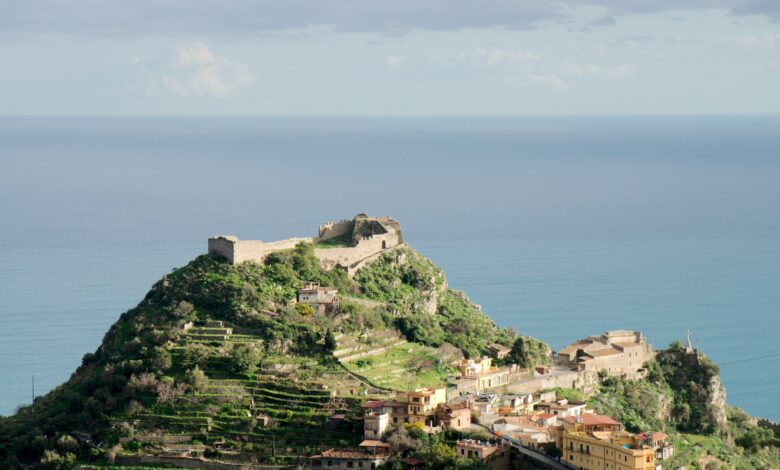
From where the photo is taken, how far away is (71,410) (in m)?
69.1

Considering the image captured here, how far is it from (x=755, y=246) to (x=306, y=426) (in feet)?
303

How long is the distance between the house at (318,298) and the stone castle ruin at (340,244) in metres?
3.58

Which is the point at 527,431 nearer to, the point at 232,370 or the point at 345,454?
the point at 345,454

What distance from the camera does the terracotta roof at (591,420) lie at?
209 ft

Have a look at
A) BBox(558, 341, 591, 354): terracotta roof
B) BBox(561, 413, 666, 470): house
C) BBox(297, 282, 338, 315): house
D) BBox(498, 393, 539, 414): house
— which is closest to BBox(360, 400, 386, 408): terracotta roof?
BBox(498, 393, 539, 414): house

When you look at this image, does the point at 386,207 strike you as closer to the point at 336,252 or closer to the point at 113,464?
the point at 336,252

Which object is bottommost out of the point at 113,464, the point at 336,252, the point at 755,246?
the point at 113,464

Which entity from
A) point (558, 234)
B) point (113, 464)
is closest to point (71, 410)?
point (113, 464)

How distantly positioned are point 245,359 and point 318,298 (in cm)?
727

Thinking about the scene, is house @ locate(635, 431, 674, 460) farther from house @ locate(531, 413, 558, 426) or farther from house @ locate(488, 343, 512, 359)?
house @ locate(488, 343, 512, 359)

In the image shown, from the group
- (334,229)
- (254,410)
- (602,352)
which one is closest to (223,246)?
(334,229)

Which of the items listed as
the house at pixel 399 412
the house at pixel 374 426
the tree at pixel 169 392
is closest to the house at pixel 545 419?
the house at pixel 399 412

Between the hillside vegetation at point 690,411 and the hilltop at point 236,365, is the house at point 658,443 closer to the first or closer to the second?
the hillside vegetation at point 690,411

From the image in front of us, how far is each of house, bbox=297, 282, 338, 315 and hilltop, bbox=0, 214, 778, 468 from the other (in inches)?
3.0
